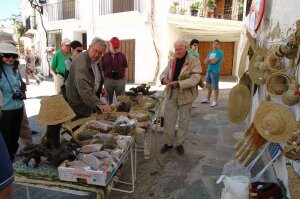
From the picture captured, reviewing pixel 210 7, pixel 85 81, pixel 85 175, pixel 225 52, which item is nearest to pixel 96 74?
pixel 85 81

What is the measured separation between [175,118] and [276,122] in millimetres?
1854

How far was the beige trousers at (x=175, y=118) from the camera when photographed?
3859 mm

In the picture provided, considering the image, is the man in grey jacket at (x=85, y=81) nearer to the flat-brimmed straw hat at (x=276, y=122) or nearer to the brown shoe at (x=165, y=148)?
the brown shoe at (x=165, y=148)

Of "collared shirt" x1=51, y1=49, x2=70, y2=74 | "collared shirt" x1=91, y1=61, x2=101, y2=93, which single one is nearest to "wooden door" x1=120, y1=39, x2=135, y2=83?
"collared shirt" x1=51, y1=49, x2=70, y2=74

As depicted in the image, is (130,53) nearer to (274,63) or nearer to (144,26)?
(144,26)

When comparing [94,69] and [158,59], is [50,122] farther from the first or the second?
[158,59]

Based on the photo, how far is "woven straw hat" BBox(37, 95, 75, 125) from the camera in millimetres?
1908

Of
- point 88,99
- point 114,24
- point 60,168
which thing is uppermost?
point 114,24

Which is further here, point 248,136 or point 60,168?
point 248,136

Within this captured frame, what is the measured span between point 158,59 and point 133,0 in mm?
3309

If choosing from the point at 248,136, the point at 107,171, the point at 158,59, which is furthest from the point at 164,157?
the point at 158,59

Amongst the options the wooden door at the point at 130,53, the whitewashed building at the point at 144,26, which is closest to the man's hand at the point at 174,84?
the whitewashed building at the point at 144,26

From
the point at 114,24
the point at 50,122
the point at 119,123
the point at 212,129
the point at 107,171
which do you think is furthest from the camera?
the point at 114,24

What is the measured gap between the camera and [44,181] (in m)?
1.81
